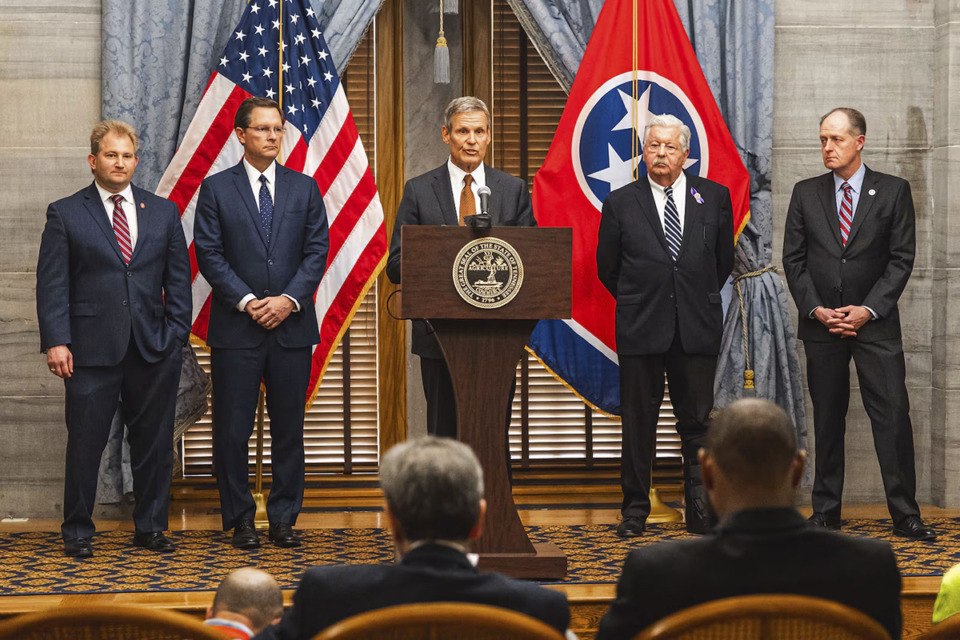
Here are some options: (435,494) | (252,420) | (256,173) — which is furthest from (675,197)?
(435,494)

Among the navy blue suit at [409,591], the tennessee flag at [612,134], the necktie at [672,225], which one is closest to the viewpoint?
the navy blue suit at [409,591]

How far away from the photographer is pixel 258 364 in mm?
4680

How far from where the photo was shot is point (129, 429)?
4.70 m

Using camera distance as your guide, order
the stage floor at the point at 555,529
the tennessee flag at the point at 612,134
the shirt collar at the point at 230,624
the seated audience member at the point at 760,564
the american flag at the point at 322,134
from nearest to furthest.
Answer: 1. the seated audience member at the point at 760,564
2. the shirt collar at the point at 230,624
3. the stage floor at the point at 555,529
4. the american flag at the point at 322,134
5. the tennessee flag at the point at 612,134

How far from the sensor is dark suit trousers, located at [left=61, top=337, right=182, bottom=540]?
456 centimetres

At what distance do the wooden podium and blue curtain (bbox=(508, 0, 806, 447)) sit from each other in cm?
171

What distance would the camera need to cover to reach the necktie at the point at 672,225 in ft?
16.0

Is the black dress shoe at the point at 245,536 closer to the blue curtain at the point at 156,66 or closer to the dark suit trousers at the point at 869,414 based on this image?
the blue curtain at the point at 156,66

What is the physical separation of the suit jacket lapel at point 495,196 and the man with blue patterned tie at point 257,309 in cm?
73

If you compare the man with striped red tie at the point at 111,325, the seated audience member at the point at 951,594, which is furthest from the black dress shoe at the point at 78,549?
the seated audience member at the point at 951,594

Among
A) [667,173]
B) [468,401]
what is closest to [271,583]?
[468,401]

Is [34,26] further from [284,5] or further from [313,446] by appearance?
[313,446]

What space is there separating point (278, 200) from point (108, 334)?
84 centimetres

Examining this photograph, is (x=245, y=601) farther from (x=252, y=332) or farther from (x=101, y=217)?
(x=101, y=217)
